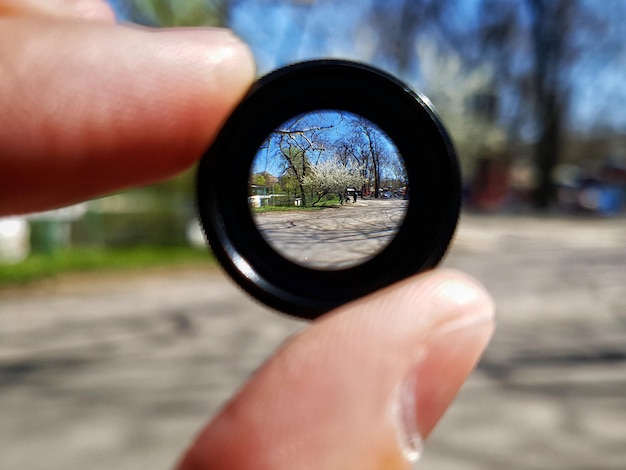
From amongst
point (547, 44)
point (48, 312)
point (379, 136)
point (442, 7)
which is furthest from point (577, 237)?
point (379, 136)

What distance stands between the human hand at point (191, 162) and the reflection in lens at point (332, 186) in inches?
7.6

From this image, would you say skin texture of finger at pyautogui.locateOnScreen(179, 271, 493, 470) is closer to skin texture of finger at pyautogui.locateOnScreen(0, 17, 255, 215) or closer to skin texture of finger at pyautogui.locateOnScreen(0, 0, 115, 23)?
skin texture of finger at pyautogui.locateOnScreen(0, 17, 255, 215)

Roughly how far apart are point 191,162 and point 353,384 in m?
0.94

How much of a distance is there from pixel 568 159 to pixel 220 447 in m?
43.5

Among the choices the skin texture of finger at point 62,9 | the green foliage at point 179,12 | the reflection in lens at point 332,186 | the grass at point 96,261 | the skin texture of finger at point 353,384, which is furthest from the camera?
the green foliage at point 179,12

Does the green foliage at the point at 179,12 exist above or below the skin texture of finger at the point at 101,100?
above

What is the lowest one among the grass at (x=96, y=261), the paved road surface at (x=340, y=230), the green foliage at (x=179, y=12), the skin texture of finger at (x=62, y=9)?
the grass at (x=96, y=261)

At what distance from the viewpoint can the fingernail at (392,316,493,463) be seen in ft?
5.46

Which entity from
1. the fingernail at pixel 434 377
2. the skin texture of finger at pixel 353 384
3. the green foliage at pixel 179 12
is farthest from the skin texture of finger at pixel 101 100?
the green foliage at pixel 179 12

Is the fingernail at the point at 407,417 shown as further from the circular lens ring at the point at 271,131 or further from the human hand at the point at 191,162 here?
the circular lens ring at the point at 271,131

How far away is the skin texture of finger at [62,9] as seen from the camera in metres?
2.12

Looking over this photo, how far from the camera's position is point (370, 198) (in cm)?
183

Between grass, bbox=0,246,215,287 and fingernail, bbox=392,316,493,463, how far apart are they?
10918 millimetres

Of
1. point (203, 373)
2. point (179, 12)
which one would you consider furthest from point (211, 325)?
point (179, 12)
